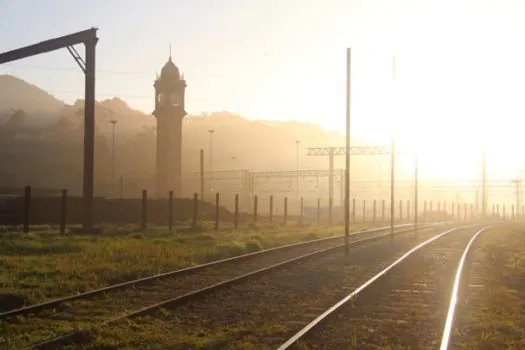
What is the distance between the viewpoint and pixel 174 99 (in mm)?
88062

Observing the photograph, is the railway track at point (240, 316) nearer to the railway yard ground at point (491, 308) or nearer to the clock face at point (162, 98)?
the railway yard ground at point (491, 308)

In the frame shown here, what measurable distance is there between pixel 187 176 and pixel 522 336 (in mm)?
100676

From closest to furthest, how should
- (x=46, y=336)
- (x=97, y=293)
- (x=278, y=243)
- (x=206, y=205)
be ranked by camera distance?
1. (x=46, y=336)
2. (x=97, y=293)
3. (x=278, y=243)
4. (x=206, y=205)

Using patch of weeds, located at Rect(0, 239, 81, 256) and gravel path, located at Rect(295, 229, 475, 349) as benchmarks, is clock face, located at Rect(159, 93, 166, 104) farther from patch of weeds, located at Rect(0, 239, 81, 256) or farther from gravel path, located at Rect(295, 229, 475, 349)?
gravel path, located at Rect(295, 229, 475, 349)

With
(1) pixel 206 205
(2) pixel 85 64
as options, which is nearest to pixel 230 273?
(2) pixel 85 64

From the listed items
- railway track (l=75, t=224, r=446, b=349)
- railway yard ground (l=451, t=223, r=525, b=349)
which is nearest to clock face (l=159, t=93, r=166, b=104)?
railway yard ground (l=451, t=223, r=525, b=349)

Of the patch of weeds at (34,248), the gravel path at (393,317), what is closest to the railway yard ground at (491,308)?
the gravel path at (393,317)

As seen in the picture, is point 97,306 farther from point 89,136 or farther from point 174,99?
point 174,99

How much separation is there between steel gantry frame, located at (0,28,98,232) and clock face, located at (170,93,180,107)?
48938mm

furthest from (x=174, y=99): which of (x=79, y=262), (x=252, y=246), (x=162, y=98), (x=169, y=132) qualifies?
(x=79, y=262)

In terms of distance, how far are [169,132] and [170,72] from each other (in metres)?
10.1

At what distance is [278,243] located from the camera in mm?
32219

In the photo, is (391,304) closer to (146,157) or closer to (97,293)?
(97,293)

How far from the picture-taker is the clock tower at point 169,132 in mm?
83562
